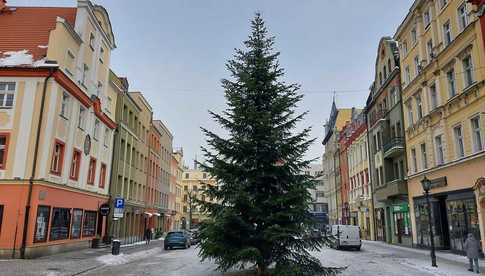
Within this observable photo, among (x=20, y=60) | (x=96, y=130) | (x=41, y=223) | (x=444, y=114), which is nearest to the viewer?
(x=41, y=223)

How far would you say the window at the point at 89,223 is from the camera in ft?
92.8

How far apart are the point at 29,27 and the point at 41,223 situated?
12096mm

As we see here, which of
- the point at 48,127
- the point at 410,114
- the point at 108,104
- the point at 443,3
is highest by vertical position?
the point at 443,3

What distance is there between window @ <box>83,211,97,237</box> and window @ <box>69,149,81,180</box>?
3298mm

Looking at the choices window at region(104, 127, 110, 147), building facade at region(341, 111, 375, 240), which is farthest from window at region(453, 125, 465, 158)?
window at region(104, 127, 110, 147)

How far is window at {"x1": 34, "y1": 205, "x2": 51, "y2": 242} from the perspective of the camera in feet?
69.1

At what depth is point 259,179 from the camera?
13359 mm

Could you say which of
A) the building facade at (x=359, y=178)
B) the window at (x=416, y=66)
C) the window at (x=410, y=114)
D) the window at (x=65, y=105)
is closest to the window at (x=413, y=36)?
the window at (x=416, y=66)

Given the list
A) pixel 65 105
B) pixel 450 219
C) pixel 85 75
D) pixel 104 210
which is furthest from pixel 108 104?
pixel 450 219

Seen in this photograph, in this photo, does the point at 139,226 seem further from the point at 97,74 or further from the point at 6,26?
the point at 6,26

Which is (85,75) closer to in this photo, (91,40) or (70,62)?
(70,62)

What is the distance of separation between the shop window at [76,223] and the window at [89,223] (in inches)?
34.5

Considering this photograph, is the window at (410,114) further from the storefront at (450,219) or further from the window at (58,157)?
the window at (58,157)

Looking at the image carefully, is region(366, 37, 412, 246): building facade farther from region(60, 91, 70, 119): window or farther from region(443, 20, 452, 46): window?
region(60, 91, 70, 119): window
